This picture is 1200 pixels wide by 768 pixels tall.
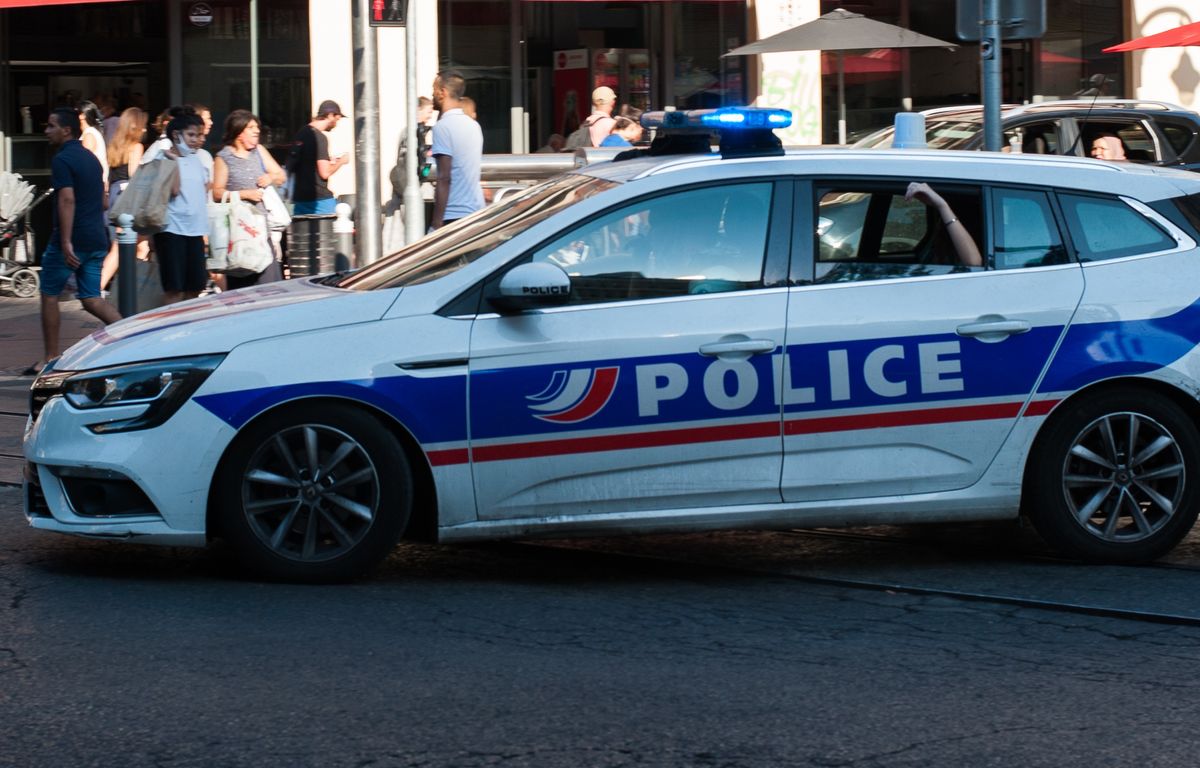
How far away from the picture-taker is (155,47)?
19.8 metres

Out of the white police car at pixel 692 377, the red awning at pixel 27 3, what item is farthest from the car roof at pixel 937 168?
the red awning at pixel 27 3

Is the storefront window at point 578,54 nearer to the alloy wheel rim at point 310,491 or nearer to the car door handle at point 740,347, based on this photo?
the car door handle at point 740,347

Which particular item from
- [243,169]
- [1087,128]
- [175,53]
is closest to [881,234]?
[243,169]

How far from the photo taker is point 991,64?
9234mm

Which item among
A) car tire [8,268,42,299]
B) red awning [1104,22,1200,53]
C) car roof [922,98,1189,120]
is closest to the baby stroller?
car tire [8,268,42,299]

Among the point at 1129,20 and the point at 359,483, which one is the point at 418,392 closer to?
the point at 359,483

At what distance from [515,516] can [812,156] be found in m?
1.70

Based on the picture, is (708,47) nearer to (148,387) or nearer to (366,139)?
(366,139)

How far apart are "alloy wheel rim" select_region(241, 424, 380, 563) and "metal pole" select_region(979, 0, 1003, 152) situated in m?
4.40

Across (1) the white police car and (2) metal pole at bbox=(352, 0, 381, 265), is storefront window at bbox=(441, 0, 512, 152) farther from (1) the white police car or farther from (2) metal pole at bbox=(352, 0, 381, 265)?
(1) the white police car

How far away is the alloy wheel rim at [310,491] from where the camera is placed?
5957 mm

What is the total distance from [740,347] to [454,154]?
21.1ft

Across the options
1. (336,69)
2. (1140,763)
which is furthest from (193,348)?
(336,69)

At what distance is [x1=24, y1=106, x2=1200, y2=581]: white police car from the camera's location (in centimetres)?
595
